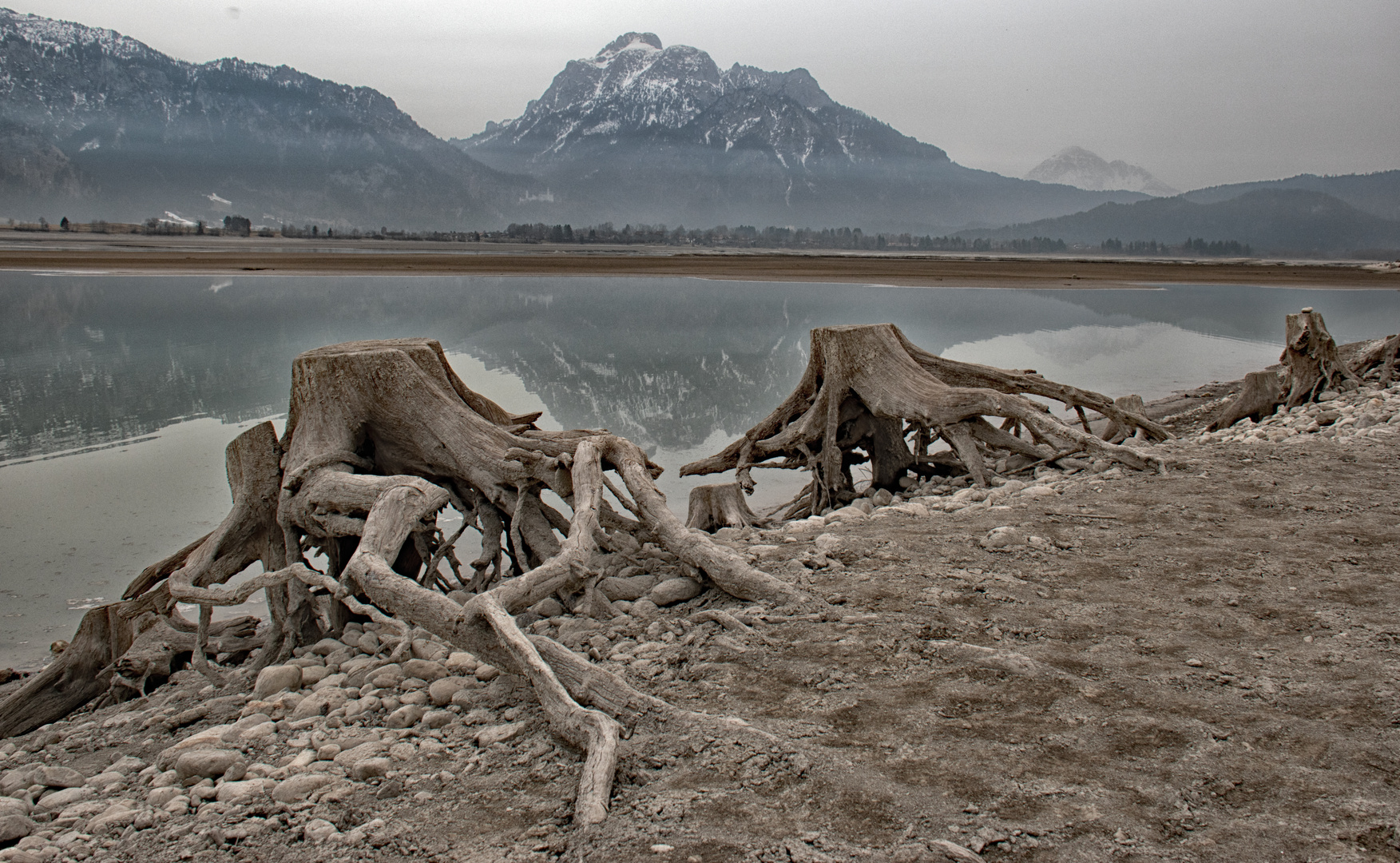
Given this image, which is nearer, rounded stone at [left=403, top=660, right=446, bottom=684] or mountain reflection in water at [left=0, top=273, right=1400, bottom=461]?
rounded stone at [left=403, top=660, right=446, bottom=684]

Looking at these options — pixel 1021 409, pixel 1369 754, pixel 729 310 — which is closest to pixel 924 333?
pixel 729 310

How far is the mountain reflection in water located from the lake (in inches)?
4.4

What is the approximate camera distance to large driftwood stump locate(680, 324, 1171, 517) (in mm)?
8430

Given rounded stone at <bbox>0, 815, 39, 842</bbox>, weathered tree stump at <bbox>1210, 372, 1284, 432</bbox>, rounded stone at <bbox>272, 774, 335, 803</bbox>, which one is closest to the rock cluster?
weathered tree stump at <bbox>1210, 372, 1284, 432</bbox>

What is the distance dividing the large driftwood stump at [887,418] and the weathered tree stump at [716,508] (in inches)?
47.6

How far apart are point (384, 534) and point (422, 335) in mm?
21076

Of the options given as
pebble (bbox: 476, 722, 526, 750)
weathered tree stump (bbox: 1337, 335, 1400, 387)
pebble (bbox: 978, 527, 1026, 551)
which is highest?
weathered tree stump (bbox: 1337, 335, 1400, 387)

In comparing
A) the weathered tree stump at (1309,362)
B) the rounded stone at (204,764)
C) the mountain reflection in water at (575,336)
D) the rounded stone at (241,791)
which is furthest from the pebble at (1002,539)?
the weathered tree stump at (1309,362)

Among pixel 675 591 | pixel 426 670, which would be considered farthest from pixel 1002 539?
pixel 426 670

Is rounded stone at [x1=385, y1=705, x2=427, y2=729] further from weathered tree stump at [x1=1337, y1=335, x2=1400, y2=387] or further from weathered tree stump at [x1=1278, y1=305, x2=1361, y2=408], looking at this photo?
weathered tree stump at [x1=1337, y1=335, x2=1400, y2=387]

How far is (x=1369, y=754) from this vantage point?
2.79 metres

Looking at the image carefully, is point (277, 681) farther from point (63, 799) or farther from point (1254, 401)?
point (1254, 401)

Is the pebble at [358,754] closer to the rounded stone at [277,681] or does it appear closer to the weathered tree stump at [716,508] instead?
the rounded stone at [277,681]

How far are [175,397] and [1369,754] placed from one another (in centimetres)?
1717
